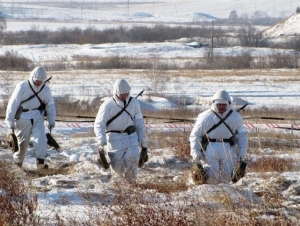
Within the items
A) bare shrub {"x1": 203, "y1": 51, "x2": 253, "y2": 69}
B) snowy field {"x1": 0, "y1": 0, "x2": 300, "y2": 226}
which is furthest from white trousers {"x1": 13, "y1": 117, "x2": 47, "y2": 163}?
bare shrub {"x1": 203, "y1": 51, "x2": 253, "y2": 69}

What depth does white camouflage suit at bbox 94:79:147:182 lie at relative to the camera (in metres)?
9.92

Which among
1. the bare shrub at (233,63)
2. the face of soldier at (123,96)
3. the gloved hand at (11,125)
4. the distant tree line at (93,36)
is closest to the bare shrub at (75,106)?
the gloved hand at (11,125)

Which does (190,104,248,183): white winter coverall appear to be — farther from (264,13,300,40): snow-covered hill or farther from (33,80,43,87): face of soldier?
(264,13,300,40): snow-covered hill

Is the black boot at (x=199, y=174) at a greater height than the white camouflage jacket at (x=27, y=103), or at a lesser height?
lesser

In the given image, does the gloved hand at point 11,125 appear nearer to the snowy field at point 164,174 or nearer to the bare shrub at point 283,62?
the snowy field at point 164,174

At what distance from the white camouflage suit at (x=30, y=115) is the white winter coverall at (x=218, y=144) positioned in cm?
287

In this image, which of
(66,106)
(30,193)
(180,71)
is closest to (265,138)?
(30,193)

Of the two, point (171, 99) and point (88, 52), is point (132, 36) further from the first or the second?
point (171, 99)

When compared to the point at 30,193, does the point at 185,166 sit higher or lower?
lower

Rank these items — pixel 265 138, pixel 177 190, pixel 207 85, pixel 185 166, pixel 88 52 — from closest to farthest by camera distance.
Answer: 1. pixel 177 190
2. pixel 185 166
3. pixel 265 138
4. pixel 207 85
5. pixel 88 52

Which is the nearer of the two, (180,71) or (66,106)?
(66,106)

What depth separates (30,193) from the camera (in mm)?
7047

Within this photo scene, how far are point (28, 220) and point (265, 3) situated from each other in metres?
191

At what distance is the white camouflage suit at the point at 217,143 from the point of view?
9.50 meters
